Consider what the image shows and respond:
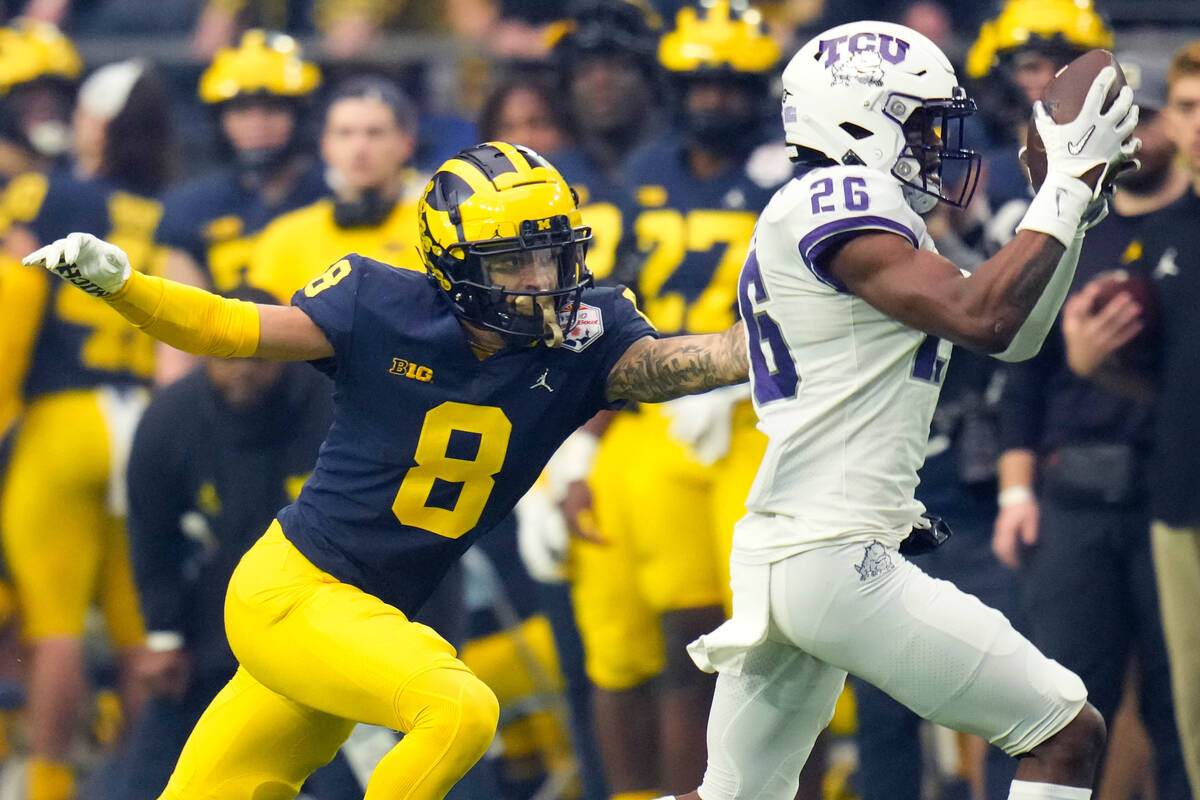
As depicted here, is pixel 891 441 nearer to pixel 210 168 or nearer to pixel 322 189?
pixel 322 189

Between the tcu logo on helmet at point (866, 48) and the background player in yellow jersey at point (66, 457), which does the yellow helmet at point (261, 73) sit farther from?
the tcu logo on helmet at point (866, 48)

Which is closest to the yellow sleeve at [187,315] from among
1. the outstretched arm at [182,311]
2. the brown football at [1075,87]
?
the outstretched arm at [182,311]

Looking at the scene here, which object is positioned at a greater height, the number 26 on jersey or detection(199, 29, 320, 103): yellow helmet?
the number 26 on jersey

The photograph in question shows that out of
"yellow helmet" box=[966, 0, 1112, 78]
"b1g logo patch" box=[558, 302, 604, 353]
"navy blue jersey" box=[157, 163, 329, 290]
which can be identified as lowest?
"navy blue jersey" box=[157, 163, 329, 290]

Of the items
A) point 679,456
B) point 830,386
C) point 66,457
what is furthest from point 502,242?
point 66,457

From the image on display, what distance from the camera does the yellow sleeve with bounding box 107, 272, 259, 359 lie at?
3.76m

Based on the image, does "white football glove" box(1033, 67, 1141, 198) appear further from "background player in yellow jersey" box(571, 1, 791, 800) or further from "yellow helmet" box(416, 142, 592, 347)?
"background player in yellow jersey" box(571, 1, 791, 800)

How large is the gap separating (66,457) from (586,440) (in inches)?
63.1

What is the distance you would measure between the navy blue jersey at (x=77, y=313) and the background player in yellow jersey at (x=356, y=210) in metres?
0.56

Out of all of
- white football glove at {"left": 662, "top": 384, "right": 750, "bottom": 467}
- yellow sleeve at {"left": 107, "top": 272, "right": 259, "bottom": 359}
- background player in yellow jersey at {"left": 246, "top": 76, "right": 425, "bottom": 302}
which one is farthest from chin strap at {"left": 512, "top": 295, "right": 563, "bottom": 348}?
background player in yellow jersey at {"left": 246, "top": 76, "right": 425, "bottom": 302}

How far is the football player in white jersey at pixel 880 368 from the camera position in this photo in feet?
11.3

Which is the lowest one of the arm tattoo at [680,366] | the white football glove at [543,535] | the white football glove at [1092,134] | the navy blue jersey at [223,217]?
the white football glove at [543,535]

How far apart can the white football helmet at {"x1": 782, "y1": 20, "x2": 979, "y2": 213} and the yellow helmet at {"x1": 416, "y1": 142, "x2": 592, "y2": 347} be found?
20.7 inches

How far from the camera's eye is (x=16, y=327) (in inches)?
245
